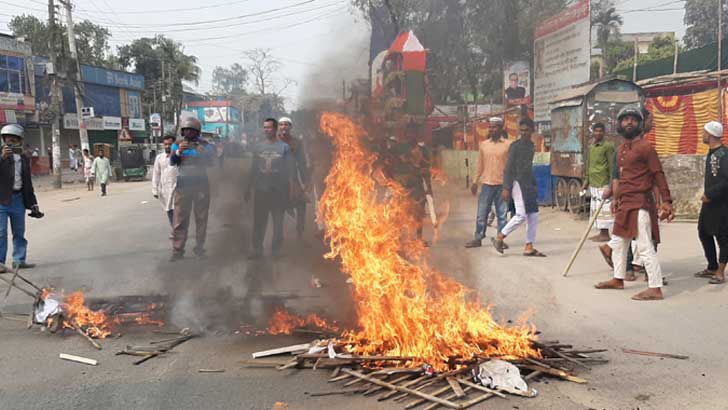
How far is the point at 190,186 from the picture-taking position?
8.01 m

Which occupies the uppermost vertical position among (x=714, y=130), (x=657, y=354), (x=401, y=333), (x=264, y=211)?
(x=714, y=130)

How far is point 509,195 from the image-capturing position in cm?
823

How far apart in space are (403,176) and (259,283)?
2088 mm

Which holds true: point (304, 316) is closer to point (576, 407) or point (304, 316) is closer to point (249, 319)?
point (249, 319)

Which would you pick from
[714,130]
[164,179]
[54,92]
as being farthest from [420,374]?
[54,92]

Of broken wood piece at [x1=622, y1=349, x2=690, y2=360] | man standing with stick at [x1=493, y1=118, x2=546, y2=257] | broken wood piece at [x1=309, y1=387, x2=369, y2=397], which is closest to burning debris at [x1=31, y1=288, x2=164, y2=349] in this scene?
broken wood piece at [x1=309, y1=387, x2=369, y2=397]

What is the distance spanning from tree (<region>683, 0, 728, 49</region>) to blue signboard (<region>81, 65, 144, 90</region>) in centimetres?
4264

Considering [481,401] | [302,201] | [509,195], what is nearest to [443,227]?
[509,195]

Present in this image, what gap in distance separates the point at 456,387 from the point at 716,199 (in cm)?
452

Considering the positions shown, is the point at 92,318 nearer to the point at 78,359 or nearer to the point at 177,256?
the point at 78,359

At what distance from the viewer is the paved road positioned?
3625 mm

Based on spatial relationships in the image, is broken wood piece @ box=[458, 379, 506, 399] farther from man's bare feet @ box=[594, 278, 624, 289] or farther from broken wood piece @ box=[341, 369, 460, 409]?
man's bare feet @ box=[594, 278, 624, 289]

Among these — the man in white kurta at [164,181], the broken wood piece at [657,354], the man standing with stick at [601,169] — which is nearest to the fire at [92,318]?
the man in white kurta at [164,181]

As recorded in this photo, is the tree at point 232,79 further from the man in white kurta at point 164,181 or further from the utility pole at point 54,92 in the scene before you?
the man in white kurta at point 164,181
